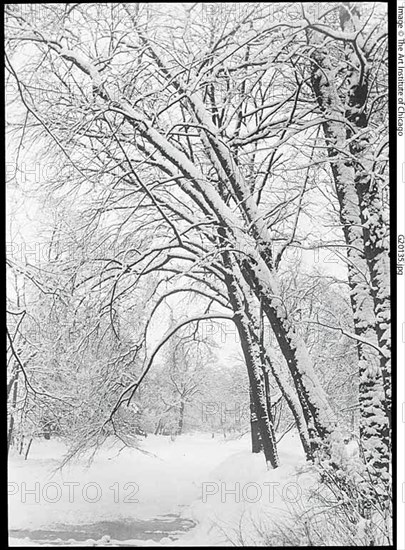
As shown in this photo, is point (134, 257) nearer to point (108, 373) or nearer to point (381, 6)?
point (108, 373)

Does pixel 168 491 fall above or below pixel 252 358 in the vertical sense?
below

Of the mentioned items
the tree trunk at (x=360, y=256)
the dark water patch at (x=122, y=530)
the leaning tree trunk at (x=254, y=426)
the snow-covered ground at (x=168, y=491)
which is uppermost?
the tree trunk at (x=360, y=256)

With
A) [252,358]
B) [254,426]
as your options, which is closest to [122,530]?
[254,426]

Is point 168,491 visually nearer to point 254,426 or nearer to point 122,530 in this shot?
point 122,530

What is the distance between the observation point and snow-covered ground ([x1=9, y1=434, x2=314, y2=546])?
230 centimetres

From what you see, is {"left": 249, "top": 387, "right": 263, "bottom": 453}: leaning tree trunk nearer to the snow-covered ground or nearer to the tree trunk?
the snow-covered ground

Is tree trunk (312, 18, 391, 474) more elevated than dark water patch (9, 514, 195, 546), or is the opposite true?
tree trunk (312, 18, 391, 474)

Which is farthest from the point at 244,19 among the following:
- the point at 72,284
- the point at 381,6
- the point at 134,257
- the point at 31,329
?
the point at 31,329

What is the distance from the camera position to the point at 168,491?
2.31 meters

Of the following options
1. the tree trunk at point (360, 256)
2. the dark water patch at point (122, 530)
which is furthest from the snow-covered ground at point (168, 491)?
the tree trunk at point (360, 256)

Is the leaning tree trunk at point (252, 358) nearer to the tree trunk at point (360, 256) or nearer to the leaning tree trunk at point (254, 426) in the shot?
the leaning tree trunk at point (254, 426)

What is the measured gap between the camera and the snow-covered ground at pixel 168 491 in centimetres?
230

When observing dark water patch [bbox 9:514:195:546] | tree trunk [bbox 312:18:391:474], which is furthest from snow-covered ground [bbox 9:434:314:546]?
tree trunk [bbox 312:18:391:474]

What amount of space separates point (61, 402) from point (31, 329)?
0.94 feet
